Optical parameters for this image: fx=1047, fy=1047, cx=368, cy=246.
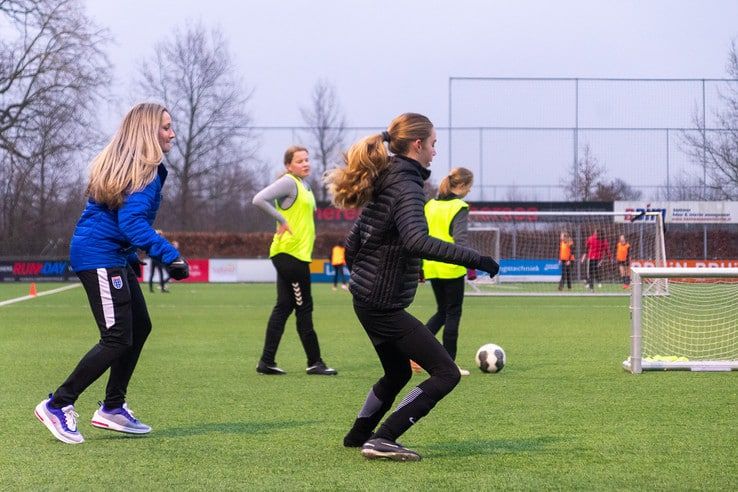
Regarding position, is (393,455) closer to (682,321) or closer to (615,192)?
(682,321)

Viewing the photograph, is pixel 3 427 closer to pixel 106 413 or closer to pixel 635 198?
pixel 106 413

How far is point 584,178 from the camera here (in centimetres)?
3941

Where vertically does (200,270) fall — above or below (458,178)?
below

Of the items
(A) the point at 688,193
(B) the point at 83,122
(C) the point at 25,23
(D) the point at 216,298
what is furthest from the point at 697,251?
(C) the point at 25,23

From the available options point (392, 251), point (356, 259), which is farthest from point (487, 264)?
point (356, 259)

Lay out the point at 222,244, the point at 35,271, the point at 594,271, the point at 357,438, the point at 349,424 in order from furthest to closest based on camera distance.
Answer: the point at 222,244 < the point at 35,271 < the point at 594,271 < the point at 349,424 < the point at 357,438

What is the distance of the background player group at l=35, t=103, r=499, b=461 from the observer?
5.17 meters

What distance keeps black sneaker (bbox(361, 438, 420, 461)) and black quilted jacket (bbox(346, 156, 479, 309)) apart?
70cm

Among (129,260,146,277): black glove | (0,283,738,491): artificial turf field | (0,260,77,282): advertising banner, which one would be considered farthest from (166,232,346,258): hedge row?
(129,260,146,277): black glove

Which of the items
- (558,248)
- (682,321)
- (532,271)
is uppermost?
(558,248)

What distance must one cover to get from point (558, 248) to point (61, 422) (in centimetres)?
2896

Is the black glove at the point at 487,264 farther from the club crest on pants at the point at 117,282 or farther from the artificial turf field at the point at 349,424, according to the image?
the club crest on pants at the point at 117,282

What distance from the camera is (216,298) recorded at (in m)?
25.4

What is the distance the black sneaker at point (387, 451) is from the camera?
17.3 ft
